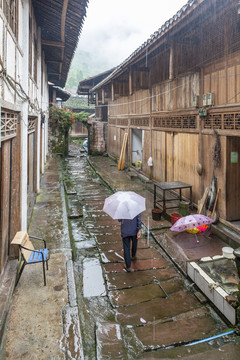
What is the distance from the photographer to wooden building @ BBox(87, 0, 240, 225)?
22.8 ft

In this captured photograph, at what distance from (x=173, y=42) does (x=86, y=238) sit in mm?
6281

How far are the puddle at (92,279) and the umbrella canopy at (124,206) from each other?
1.41 metres

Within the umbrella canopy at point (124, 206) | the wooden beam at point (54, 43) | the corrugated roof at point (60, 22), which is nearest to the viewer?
the umbrella canopy at point (124, 206)

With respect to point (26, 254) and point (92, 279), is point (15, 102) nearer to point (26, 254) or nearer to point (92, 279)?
point (26, 254)

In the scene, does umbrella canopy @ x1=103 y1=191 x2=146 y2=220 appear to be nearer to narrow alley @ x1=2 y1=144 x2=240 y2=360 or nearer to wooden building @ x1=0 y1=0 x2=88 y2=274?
narrow alley @ x1=2 y1=144 x2=240 y2=360

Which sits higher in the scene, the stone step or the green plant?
the green plant

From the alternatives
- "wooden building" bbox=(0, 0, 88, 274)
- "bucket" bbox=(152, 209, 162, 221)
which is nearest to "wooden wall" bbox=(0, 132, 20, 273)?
"wooden building" bbox=(0, 0, 88, 274)

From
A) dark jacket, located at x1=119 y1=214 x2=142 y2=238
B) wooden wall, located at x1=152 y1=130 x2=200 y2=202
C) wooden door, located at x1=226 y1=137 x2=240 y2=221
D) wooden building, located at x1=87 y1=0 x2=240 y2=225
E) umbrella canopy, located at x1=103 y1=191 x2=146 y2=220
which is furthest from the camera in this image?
wooden wall, located at x1=152 y1=130 x2=200 y2=202

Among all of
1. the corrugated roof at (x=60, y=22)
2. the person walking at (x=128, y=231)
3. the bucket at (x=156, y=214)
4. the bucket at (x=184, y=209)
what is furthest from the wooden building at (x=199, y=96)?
the person walking at (x=128, y=231)

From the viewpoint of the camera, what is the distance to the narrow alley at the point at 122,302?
3939 mm

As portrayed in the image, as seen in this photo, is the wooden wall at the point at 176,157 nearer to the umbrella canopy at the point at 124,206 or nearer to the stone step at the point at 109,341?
the umbrella canopy at the point at 124,206

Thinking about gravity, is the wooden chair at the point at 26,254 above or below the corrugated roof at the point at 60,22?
below

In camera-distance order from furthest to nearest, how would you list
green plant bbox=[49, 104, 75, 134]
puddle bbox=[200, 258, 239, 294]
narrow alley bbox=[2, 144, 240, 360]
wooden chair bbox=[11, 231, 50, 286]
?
1. green plant bbox=[49, 104, 75, 134]
2. wooden chair bbox=[11, 231, 50, 286]
3. puddle bbox=[200, 258, 239, 294]
4. narrow alley bbox=[2, 144, 240, 360]

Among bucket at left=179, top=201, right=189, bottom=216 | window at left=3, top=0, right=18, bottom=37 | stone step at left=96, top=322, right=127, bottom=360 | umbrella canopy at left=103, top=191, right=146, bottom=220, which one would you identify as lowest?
stone step at left=96, top=322, right=127, bottom=360
